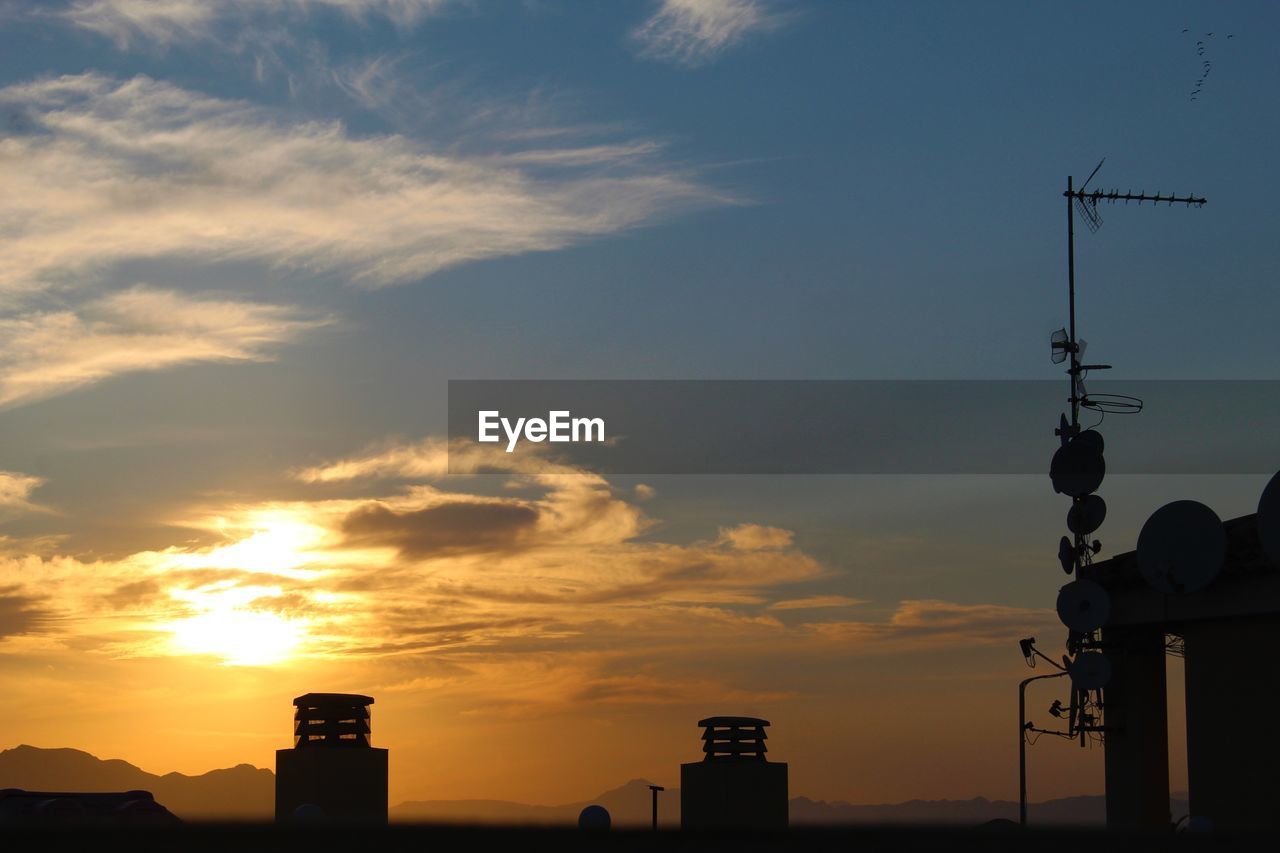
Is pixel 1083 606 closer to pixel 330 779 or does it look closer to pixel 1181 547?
pixel 1181 547

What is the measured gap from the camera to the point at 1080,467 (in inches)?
1924

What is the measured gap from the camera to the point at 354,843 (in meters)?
13.8

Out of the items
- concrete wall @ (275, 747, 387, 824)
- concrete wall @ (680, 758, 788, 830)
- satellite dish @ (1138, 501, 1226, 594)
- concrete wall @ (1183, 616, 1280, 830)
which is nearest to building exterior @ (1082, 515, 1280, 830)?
concrete wall @ (1183, 616, 1280, 830)

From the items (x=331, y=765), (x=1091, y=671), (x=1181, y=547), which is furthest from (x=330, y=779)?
(x=1181, y=547)

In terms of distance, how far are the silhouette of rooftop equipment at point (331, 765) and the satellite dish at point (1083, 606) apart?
22.4 metres

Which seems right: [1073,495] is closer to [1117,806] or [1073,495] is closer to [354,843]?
[1117,806]

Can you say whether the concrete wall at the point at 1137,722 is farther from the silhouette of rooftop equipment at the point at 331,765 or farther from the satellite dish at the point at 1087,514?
the silhouette of rooftop equipment at the point at 331,765

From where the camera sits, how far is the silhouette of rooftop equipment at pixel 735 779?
43125 millimetres

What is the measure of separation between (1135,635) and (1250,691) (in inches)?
267

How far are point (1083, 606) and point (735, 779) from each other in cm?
1292

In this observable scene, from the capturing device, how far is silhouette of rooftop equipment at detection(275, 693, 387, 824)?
4162 cm

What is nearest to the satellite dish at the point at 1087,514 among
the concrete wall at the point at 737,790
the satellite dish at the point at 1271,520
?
the satellite dish at the point at 1271,520

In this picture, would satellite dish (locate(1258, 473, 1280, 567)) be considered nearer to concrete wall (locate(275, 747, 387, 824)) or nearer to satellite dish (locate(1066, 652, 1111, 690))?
satellite dish (locate(1066, 652, 1111, 690))

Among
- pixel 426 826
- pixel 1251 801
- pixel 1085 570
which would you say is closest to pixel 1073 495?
pixel 1085 570
